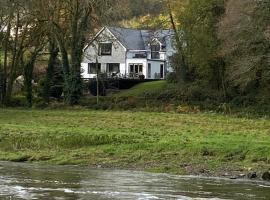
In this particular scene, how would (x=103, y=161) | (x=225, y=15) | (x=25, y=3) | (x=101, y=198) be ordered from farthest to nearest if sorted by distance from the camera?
(x=25, y=3)
(x=225, y=15)
(x=103, y=161)
(x=101, y=198)

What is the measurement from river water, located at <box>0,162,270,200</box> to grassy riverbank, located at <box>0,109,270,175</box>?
2.43m

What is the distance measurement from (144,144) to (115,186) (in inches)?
359

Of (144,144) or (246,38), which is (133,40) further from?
(144,144)

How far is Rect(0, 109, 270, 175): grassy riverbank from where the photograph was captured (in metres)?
24.3

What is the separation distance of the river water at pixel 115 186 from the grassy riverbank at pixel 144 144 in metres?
2.43

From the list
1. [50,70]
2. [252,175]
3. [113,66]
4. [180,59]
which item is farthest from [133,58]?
[252,175]

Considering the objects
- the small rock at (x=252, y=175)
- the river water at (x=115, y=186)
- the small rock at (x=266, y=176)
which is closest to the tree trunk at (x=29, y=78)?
the river water at (x=115, y=186)

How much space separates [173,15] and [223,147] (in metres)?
43.6

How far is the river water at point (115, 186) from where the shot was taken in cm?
1705

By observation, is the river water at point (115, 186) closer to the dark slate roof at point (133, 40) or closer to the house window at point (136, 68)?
the house window at point (136, 68)

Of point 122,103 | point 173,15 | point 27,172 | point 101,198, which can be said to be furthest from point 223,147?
point 173,15

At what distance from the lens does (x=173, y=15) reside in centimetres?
6825

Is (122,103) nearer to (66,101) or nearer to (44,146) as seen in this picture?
(66,101)

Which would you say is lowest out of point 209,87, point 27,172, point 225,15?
point 27,172
